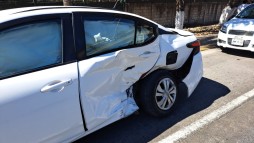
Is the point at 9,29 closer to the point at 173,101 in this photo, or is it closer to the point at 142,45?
the point at 142,45

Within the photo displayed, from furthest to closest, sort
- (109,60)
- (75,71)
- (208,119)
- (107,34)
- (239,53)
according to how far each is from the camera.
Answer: (239,53)
(208,119)
(107,34)
(109,60)
(75,71)

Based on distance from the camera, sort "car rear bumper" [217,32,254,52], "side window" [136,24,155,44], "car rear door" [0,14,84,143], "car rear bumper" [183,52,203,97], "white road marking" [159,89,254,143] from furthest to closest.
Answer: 1. "car rear bumper" [217,32,254,52]
2. "car rear bumper" [183,52,203,97]
3. "side window" [136,24,155,44]
4. "white road marking" [159,89,254,143]
5. "car rear door" [0,14,84,143]

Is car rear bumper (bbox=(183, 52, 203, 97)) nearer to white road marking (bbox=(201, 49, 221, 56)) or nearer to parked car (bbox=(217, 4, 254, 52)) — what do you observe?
parked car (bbox=(217, 4, 254, 52))

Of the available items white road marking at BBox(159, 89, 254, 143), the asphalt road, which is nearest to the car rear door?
the asphalt road

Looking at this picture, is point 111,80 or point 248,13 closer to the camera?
point 111,80

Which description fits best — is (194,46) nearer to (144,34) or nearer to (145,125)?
(144,34)

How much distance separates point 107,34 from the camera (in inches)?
125

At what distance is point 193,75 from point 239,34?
3.65 meters

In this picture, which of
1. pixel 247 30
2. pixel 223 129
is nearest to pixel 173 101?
pixel 223 129

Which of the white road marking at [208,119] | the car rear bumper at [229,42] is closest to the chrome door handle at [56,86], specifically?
the white road marking at [208,119]

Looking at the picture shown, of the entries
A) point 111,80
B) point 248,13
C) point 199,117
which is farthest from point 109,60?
point 248,13

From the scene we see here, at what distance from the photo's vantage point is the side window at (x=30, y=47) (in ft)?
7.85

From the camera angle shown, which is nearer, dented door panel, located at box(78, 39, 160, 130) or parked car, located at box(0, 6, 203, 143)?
parked car, located at box(0, 6, 203, 143)

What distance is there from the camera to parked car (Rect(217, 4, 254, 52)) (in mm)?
6980
